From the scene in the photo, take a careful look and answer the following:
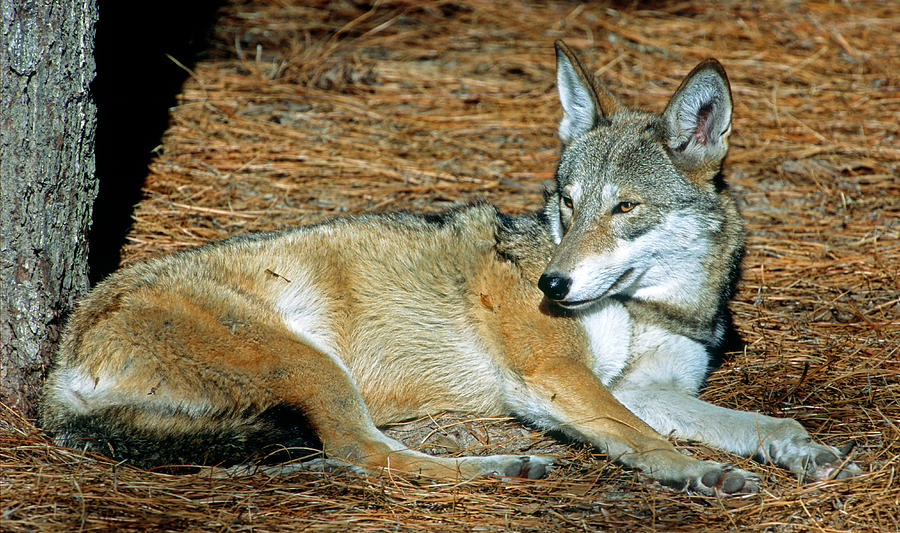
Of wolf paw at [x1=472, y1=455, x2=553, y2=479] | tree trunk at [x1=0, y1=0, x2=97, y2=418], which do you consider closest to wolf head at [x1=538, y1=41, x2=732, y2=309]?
wolf paw at [x1=472, y1=455, x2=553, y2=479]

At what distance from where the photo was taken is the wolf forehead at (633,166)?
13.0 feet

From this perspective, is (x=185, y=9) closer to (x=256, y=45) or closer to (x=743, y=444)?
(x=256, y=45)

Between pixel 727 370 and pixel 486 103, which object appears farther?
pixel 486 103

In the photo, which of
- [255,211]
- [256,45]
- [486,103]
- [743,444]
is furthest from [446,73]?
[743,444]

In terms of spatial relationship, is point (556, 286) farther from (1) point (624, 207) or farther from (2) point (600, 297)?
(1) point (624, 207)

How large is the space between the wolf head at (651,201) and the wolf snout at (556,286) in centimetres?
6

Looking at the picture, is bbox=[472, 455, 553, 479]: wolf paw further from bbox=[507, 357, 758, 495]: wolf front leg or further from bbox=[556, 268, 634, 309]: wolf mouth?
bbox=[556, 268, 634, 309]: wolf mouth

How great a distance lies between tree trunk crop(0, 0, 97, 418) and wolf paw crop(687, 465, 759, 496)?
3.13 metres

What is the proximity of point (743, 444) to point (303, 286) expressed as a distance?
2261mm

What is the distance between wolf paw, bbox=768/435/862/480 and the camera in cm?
330

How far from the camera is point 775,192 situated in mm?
6102

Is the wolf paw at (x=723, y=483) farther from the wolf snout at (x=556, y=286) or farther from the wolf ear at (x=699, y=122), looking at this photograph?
the wolf ear at (x=699, y=122)

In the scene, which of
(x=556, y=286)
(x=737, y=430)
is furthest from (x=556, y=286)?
(x=737, y=430)

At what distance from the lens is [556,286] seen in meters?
3.63
